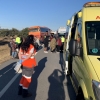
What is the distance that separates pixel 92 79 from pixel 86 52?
36.6 inches

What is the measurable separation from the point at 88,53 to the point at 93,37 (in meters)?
0.63

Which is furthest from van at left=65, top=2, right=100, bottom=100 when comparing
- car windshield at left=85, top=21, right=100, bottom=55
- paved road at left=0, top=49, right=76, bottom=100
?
paved road at left=0, top=49, right=76, bottom=100

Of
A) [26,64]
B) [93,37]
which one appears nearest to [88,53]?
[93,37]

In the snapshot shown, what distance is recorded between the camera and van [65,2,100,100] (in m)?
3.62

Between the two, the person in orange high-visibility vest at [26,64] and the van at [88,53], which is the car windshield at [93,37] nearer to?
the van at [88,53]

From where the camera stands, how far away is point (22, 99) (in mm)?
5910

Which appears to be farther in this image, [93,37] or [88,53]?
[93,37]

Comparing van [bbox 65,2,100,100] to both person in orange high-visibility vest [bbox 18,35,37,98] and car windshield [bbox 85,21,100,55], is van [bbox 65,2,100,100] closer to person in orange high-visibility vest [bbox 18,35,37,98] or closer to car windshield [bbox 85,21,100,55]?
car windshield [bbox 85,21,100,55]

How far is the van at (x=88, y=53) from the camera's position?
3.62m

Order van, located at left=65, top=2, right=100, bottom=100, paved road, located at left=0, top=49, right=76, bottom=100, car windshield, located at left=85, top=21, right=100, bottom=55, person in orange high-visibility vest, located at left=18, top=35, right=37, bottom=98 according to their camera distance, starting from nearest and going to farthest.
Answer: van, located at left=65, top=2, right=100, bottom=100
car windshield, located at left=85, top=21, right=100, bottom=55
person in orange high-visibility vest, located at left=18, top=35, right=37, bottom=98
paved road, located at left=0, top=49, right=76, bottom=100

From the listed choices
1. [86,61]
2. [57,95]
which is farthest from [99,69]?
[57,95]

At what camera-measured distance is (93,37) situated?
191 inches

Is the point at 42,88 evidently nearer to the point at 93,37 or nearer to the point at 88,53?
the point at 93,37

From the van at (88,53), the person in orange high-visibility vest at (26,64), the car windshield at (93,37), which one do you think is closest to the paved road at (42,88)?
the person in orange high-visibility vest at (26,64)
